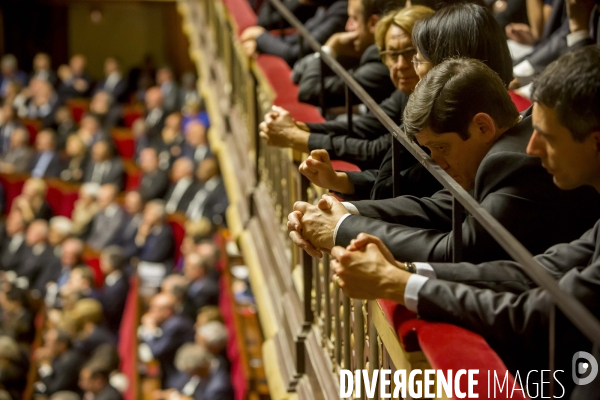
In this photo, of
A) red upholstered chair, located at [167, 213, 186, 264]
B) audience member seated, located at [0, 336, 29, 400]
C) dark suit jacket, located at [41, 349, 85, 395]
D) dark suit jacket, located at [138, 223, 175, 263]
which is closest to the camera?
audience member seated, located at [0, 336, 29, 400]

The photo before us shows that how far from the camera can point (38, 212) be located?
841cm

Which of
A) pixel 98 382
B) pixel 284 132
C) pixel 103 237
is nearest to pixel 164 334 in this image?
pixel 98 382

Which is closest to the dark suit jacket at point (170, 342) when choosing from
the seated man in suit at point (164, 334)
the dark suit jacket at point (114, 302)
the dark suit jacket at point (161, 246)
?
the seated man in suit at point (164, 334)

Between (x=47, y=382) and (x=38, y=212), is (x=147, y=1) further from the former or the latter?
(x=47, y=382)

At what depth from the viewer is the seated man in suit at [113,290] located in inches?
270

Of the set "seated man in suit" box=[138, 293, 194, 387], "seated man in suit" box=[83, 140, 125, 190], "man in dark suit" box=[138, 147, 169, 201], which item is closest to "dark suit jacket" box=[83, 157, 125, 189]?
"seated man in suit" box=[83, 140, 125, 190]

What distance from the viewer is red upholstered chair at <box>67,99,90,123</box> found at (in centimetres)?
1066

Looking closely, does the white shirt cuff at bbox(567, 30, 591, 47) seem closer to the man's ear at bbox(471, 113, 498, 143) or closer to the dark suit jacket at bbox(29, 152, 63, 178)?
the man's ear at bbox(471, 113, 498, 143)

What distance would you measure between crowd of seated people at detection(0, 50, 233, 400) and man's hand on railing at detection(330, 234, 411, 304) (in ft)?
12.5

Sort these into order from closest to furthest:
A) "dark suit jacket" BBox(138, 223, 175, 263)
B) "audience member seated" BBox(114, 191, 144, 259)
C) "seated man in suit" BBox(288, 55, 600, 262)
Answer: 1. "seated man in suit" BBox(288, 55, 600, 262)
2. "dark suit jacket" BBox(138, 223, 175, 263)
3. "audience member seated" BBox(114, 191, 144, 259)

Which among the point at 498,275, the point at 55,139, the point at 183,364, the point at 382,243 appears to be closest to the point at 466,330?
the point at 498,275

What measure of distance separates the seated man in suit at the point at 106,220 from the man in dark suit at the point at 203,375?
2640 mm

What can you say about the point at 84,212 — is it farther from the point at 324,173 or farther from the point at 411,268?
the point at 411,268

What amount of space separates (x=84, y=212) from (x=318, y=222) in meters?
6.63
